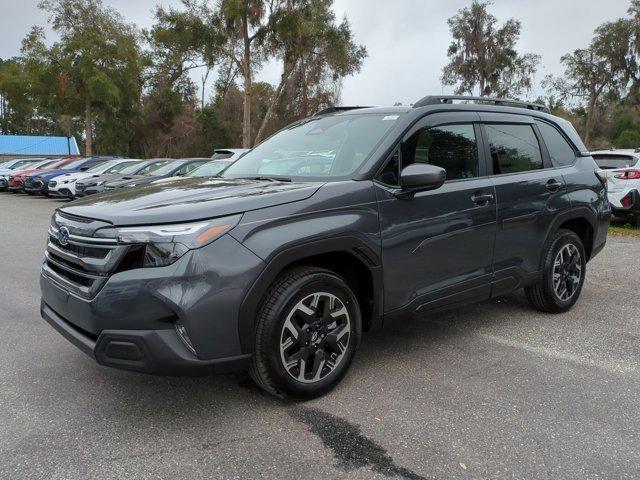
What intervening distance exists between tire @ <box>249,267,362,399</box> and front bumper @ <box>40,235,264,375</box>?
0.22 metres

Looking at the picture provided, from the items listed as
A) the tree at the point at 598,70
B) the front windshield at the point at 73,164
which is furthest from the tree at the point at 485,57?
the front windshield at the point at 73,164

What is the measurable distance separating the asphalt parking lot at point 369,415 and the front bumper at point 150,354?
1.31ft

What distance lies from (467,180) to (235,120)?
38.4 metres

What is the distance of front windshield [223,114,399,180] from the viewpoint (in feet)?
12.2

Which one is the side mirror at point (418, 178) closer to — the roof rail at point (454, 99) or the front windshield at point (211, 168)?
the roof rail at point (454, 99)

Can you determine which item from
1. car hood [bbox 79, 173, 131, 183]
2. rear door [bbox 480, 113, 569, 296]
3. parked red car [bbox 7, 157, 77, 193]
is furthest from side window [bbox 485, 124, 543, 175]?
parked red car [bbox 7, 157, 77, 193]

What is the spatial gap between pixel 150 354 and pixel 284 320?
0.73 meters

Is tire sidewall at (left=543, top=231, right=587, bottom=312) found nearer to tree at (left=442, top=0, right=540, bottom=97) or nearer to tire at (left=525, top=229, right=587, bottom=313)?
tire at (left=525, top=229, right=587, bottom=313)

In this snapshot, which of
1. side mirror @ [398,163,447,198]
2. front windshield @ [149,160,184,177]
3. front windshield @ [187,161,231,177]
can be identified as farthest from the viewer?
front windshield @ [149,160,184,177]

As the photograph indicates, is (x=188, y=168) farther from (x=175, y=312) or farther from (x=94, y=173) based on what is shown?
(x=175, y=312)

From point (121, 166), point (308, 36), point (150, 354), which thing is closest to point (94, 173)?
point (121, 166)

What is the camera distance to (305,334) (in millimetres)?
3184

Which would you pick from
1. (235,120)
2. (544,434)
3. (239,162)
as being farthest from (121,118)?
(544,434)

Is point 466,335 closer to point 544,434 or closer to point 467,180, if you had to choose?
point 467,180
